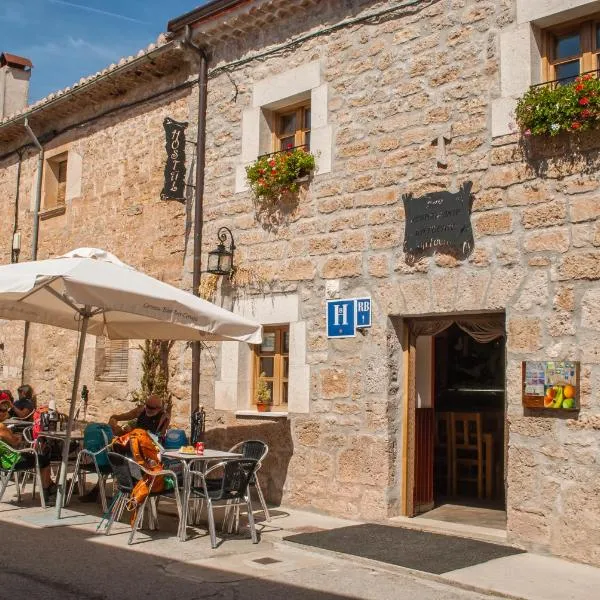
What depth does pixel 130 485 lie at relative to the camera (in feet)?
22.2

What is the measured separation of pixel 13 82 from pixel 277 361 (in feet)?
32.3

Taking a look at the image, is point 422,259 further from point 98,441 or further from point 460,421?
point 98,441

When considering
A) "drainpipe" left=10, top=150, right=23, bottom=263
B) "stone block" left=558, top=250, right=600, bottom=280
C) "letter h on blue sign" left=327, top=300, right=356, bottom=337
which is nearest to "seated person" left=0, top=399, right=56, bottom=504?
"letter h on blue sign" left=327, top=300, right=356, bottom=337

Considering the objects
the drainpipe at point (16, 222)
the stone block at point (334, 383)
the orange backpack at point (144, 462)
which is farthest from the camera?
the drainpipe at point (16, 222)

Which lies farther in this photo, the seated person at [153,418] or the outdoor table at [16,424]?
the outdoor table at [16,424]

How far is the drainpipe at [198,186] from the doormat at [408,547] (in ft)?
10.0

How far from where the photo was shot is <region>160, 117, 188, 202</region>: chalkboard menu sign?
9.91 metres

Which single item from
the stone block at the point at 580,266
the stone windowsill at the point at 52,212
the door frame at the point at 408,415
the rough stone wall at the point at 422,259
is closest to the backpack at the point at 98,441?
the rough stone wall at the point at 422,259

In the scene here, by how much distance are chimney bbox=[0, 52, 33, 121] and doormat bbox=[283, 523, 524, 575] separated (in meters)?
11.6

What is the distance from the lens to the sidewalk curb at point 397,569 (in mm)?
5297

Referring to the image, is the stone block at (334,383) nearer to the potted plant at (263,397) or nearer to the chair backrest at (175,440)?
the potted plant at (263,397)

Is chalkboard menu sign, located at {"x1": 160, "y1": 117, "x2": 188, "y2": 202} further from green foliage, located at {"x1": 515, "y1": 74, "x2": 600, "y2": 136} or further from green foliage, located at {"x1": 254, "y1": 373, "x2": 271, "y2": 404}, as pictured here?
green foliage, located at {"x1": 515, "y1": 74, "x2": 600, "y2": 136}

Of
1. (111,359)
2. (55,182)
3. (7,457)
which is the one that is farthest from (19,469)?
(55,182)

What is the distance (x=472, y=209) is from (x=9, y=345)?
911 cm
